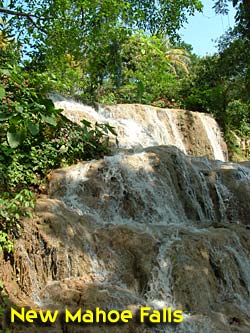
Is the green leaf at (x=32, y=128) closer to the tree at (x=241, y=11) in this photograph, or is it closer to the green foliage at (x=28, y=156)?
the green foliage at (x=28, y=156)

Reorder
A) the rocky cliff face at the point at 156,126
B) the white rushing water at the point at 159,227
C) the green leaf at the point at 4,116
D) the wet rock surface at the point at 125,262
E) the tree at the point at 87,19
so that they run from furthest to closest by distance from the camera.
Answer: the rocky cliff face at the point at 156,126 → the tree at the point at 87,19 → the white rushing water at the point at 159,227 → the wet rock surface at the point at 125,262 → the green leaf at the point at 4,116

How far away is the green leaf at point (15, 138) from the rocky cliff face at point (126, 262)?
2.50 m

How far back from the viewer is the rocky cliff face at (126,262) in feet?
17.0

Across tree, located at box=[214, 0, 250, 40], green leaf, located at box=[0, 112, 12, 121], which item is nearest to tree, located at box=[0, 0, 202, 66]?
tree, located at box=[214, 0, 250, 40]

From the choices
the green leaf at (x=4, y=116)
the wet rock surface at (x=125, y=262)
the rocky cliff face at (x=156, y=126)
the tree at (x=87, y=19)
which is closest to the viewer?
the green leaf at (x=4, y=116)

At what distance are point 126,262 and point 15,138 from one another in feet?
11.8

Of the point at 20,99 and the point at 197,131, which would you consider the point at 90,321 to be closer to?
the point at 20,99

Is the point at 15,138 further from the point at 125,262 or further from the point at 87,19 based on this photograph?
the point at 87,19

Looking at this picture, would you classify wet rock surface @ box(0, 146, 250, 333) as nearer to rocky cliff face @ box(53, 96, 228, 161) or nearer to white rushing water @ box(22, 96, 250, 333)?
white rushing water @ box(22, 96, 250, 333)

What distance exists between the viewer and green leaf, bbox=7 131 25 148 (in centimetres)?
278

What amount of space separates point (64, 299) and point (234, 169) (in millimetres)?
6508

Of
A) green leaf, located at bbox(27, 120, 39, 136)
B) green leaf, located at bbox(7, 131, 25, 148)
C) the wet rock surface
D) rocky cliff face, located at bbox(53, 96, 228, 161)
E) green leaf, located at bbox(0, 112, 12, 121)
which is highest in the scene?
rocky cliff face, located at bbox(53, 96, 228, 161)

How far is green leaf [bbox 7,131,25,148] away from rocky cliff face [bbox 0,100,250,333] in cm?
250

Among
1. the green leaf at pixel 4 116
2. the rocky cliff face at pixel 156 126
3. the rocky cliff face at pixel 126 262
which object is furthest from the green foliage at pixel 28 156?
the rocky cliff face at pixel 156 126
